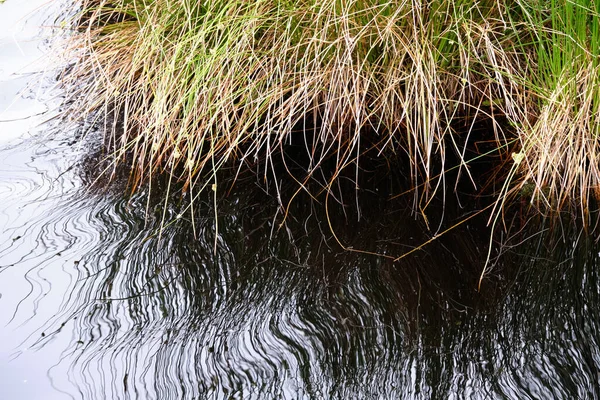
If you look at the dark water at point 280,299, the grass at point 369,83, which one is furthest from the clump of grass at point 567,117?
the dark water at point 280,299

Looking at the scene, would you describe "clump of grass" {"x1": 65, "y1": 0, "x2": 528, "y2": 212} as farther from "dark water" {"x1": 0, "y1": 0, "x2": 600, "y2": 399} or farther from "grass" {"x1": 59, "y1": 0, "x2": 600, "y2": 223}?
"dark water" {"x1": 0, "y1": 0, "x2": 600, "y2": 399}

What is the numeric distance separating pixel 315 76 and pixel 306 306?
917 mm

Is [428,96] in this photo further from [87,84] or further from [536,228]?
[87,84]

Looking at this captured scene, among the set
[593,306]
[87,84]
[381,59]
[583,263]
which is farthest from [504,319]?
[87,84]

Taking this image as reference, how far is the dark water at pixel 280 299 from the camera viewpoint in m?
1.52

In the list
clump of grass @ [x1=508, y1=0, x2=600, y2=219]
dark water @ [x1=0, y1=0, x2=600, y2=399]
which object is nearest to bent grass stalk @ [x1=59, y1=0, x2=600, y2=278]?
clump of grass @ [x1=508, y1=0, x2=600, y2=219]

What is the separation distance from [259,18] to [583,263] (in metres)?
1.34

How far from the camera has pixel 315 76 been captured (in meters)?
2.35

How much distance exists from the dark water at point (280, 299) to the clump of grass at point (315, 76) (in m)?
0.18

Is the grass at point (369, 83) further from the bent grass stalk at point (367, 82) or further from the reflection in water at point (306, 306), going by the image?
the reflection in water at point (306, 306)

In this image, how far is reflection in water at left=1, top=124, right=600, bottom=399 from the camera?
1.52 metres

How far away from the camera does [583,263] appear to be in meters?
1.94

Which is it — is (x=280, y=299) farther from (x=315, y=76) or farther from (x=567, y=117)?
(x=567, y=117)

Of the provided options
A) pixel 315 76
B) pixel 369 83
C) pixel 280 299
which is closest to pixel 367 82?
pixel 369 83
